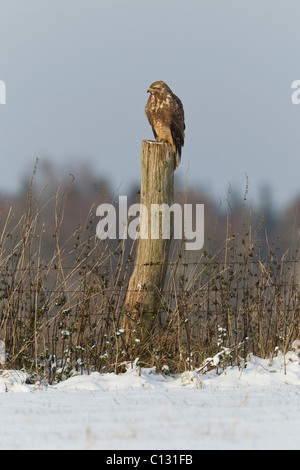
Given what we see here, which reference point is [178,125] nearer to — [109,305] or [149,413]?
[109,305]

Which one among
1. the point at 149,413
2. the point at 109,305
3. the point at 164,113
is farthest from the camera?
the point at 164,113

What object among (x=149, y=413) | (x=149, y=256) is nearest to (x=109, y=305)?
(x=149, y=256)

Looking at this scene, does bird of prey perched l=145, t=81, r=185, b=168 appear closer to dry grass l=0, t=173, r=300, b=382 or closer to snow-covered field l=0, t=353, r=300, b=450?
dry grass l=0, t=173, r=300, b=382

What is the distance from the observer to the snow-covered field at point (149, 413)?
2.14 m

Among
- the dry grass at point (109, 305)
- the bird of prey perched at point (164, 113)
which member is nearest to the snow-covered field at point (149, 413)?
the dry grass at point (109, 305)

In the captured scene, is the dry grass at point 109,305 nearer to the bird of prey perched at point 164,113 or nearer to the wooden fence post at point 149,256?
the wooden fence post at point 149,256

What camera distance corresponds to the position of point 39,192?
4594 millimetres

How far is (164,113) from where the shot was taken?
5.38 metres

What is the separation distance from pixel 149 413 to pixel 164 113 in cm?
339

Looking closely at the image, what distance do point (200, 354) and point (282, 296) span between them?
3.23ft

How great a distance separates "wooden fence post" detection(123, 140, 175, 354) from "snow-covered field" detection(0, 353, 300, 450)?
42 cm

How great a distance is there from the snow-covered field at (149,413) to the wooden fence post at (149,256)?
Answer: 422 millimetres

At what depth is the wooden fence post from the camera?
4.46 metres
